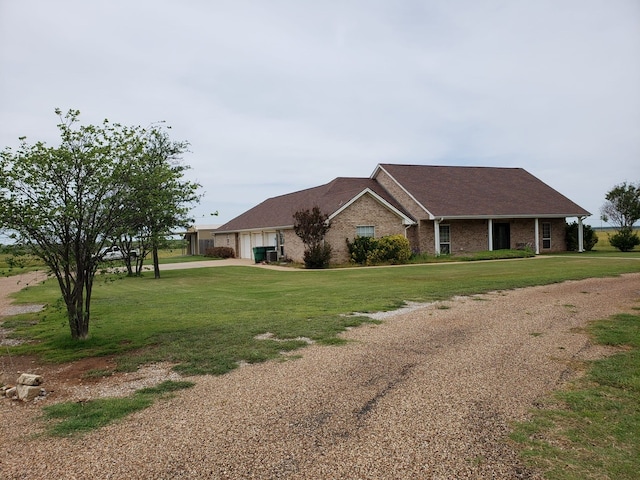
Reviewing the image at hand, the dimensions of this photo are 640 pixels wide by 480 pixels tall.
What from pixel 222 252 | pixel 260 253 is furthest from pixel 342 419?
pixel 222 252

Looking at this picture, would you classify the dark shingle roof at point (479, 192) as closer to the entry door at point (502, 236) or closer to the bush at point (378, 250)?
the entry door at point (502, 236)

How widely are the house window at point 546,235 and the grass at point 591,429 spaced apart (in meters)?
28.9

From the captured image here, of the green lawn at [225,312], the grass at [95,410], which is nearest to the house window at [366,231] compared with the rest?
the green lawn at [225,312]

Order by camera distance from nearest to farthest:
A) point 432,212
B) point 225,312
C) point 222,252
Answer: point 225,312 → point 432,212 → point 222,252

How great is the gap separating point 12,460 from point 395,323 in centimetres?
671

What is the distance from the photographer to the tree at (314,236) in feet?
83.9

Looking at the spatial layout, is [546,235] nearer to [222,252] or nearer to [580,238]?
[580,238]

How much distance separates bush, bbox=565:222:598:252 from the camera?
33062 millimetres

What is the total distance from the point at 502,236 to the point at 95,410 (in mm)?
30608

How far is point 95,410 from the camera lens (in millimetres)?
5121

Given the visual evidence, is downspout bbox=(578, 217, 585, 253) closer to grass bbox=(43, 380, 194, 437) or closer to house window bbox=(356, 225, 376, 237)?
house window bbox=(356, 225, 376, 237)

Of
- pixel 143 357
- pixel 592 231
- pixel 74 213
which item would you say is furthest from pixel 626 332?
pixel 592 231

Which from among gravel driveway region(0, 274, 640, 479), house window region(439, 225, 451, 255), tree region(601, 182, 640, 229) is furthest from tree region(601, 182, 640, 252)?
gravel driveway region(0, 274, 640, 479)

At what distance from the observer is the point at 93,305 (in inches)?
540
